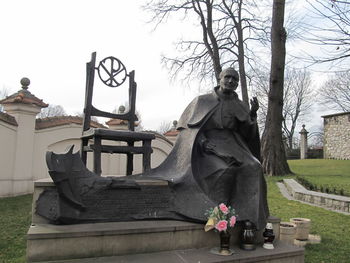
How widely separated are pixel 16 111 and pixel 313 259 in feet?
27.4

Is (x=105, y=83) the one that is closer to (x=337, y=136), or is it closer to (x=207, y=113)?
(x=207, y=113)

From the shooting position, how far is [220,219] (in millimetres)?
3020

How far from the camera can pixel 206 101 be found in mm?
3896

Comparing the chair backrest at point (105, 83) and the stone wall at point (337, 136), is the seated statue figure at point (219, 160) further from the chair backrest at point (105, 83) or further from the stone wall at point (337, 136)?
the stone wall at point (337, 136)

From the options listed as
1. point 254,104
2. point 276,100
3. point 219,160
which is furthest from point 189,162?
point 276,100

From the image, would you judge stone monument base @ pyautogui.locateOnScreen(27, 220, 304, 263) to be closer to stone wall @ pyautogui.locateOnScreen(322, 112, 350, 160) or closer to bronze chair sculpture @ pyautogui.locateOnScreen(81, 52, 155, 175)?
bronze chair sculpture @ pyautogui.locateOnScreen(81, 52, 155, 175)

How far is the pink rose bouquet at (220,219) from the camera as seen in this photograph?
296cm

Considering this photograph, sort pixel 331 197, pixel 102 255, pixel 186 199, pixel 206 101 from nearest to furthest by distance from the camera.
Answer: pixel 102 255 < pixel 186 199 < pixel 206 101 < pixel 331 197

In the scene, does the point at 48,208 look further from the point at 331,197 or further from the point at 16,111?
the point at 16,111

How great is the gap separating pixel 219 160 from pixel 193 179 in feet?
1.23

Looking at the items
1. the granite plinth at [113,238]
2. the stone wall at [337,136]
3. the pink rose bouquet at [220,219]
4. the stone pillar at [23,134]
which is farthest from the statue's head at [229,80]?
the stone wall at [337,136]

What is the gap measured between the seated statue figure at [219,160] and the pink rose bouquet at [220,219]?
0.67ft

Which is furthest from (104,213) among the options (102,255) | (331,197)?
(331,197)

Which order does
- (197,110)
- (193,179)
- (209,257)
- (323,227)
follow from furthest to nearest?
(323,227) < (197,110) < (193,179) < (209,257)
